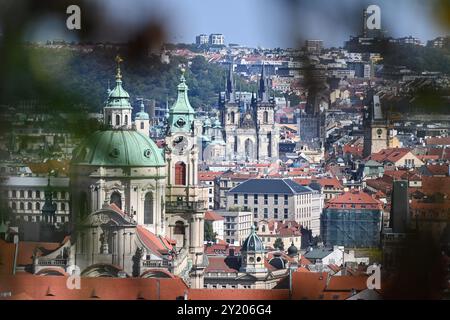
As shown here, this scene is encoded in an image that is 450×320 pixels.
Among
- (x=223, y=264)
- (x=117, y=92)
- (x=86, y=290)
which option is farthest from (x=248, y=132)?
(x=86, y=290)

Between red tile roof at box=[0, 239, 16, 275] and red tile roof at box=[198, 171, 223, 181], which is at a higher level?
red tile roof at box=[0, 239, 16, 275]

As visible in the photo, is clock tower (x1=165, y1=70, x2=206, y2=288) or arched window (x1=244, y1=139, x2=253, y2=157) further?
arched window (x1=244, y1=139, x2=253, y2=157)

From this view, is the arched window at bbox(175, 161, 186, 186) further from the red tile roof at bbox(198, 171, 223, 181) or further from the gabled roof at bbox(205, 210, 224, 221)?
the red tile roof at bbox(198, 171, 223, 181)

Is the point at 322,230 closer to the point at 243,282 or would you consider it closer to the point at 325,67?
the point at 243,282

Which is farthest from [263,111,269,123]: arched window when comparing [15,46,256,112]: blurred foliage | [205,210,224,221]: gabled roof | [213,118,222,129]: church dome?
[15,46,256,112]: blurred foliage

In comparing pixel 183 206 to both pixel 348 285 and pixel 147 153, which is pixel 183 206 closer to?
pixel 147 153

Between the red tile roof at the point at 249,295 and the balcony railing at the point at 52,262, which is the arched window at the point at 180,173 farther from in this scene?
the balcony railing at the point at 52,262
